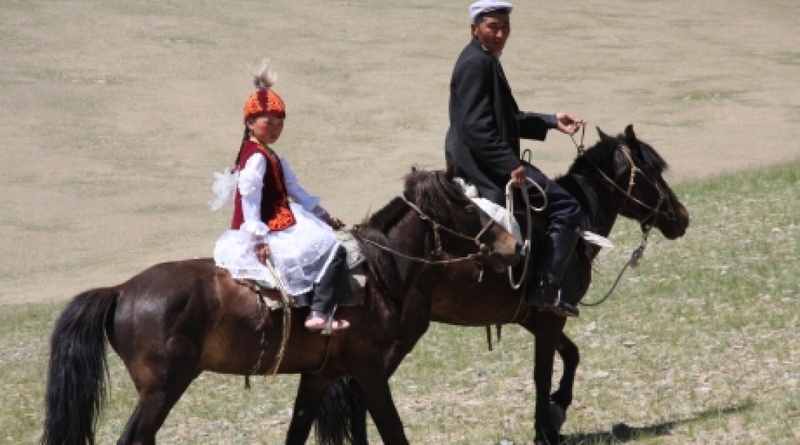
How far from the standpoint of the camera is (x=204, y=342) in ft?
25.7

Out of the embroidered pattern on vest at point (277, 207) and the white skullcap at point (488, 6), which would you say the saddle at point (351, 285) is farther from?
the white skullcap at point (488, 6)

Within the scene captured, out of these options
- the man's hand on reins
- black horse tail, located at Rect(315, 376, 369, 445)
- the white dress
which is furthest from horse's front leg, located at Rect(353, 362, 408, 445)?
the man's hand on reins

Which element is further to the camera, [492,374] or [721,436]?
[492,374]

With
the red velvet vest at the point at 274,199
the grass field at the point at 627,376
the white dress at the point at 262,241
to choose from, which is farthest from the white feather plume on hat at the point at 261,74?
the grass field at the point at 627,376

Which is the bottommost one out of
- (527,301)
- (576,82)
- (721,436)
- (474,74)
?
(576,82)

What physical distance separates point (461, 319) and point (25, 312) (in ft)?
33.7

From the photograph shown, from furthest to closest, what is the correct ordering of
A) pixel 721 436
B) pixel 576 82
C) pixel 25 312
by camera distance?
pixel 576 82 → pixel 25 312 → pixel 721 436

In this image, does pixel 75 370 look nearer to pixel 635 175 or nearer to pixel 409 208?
pixel 409 208

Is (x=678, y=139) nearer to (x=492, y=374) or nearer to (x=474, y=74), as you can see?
(x=492, y=374)

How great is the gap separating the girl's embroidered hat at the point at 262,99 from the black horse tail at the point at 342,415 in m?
1.93

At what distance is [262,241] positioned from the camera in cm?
793

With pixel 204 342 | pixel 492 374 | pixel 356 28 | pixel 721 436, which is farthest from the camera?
pixel 356 28

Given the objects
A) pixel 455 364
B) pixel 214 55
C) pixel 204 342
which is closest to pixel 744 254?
pixel 455 364

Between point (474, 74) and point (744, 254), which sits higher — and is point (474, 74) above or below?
above
